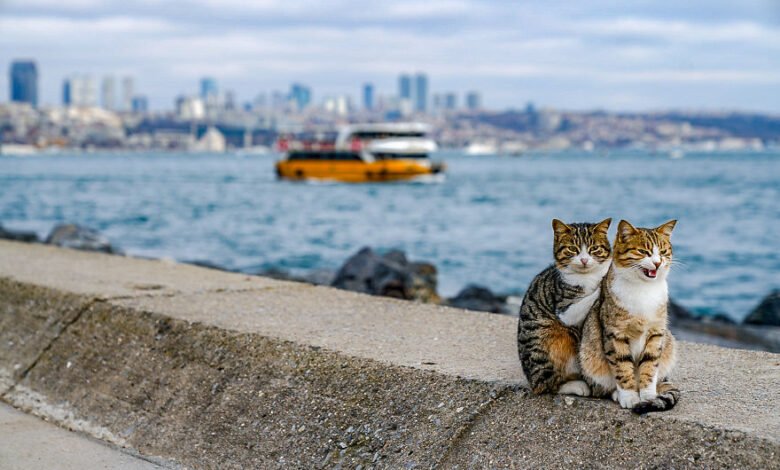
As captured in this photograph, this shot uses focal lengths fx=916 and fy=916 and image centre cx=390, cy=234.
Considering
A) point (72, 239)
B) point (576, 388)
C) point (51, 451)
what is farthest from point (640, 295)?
point (72, 239)

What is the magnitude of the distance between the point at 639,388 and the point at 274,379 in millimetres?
1578

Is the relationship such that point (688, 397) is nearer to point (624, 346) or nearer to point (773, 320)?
point (624, 346)

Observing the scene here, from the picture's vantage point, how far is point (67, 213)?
33.2m

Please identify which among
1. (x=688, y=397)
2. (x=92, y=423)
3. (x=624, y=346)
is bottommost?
(x=92, y=423)

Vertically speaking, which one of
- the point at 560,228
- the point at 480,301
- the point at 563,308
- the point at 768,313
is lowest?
the point at 768,313

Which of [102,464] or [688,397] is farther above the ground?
[688,397]

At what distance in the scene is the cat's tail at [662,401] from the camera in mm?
2824

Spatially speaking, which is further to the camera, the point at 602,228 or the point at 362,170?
the point at 362,170

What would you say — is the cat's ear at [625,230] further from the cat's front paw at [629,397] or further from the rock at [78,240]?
the rock at [78,240]

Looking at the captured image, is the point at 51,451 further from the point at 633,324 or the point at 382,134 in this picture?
the point at 382,134

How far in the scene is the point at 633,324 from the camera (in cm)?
274

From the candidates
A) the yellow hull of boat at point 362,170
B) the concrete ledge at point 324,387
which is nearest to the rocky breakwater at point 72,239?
the concrete ledge at point 324,387

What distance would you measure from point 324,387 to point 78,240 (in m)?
12.9

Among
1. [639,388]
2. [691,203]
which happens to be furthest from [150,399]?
[691,203]
